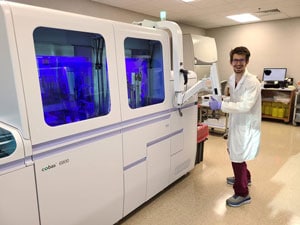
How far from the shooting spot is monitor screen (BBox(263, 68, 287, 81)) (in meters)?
5.77

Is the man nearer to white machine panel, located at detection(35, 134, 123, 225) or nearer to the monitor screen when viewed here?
white machine panel, located at detection(35, 134, 123, 225)

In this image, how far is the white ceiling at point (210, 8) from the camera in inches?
163

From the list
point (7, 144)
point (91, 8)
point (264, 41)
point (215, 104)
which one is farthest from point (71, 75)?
point (264, 41)

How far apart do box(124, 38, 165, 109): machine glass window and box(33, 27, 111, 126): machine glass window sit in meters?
0.33

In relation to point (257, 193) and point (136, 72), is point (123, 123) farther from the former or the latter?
point (257, 193)

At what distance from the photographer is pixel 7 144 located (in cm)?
127

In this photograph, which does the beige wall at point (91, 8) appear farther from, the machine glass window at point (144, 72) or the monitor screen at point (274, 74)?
the monitor screen at point (274, 74)

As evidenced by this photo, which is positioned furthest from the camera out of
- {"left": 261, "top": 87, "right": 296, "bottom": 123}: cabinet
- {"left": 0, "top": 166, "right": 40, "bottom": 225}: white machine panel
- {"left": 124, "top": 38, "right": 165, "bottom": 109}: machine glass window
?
{"left": 261, "top": 87, "right": 296, "bottom": 123}: cabinet

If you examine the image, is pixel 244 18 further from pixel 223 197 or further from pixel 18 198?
pixel 18 198

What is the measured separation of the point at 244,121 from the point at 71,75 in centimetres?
169

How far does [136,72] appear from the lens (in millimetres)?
2156

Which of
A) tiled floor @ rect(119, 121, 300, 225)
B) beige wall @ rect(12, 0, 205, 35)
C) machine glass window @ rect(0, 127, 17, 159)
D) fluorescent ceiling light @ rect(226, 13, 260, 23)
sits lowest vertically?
tiled floor @ rect(119, 121, 300, 225)

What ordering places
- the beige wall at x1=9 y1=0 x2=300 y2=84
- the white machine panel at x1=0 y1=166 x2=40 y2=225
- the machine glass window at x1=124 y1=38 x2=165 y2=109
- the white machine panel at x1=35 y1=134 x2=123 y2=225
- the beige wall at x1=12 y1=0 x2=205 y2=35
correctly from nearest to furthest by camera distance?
the white machine panel at x1=0 y1=166 x2=40 y2=225, the white machine panel at x1=35 y1=134 x2=123 y2=225, the machine glass window at x1=124 y1=38 x2=165 y2=109, the beige wall at x1=12 y1=0 x2=205 y2=35, the beige wall at x1=9 y1=0 x2=300 y2=84

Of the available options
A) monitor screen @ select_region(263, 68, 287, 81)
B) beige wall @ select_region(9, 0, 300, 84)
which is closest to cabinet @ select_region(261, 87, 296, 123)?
monitor screen @ select_region(263, 68, 287, 81)
